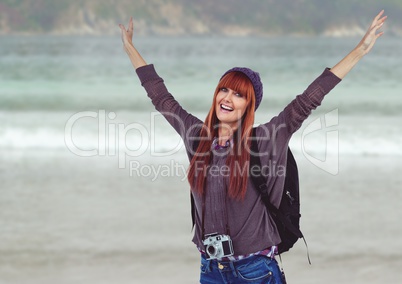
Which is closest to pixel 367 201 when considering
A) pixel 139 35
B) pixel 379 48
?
pixel 379 48

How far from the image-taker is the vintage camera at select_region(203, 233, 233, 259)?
220 cm

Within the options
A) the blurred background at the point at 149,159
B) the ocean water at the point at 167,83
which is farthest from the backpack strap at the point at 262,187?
the ocean water at the point at 167,83

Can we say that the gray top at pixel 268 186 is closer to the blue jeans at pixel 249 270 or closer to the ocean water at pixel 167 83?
the blue jeans at pixel 249 270

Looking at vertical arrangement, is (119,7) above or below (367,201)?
above

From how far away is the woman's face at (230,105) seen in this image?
7.41 ft

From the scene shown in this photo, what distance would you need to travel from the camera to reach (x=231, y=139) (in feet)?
7.47

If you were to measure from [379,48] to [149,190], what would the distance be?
53.7ft

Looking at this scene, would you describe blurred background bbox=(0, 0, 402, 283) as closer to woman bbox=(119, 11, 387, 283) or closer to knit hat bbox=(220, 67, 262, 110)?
woman bbox=(119, 11, 387, 283)

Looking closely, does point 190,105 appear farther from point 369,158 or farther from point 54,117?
point 369,158

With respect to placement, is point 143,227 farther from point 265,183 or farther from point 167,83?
point 167,83

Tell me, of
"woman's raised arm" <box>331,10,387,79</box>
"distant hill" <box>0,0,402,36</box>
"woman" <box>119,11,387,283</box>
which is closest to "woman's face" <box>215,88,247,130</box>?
"woman" <box>119,11,387,283</box>

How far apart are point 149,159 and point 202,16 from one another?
21.3m

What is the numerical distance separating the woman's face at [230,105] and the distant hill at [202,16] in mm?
26195

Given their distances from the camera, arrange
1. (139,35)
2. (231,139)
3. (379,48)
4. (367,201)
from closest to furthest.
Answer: (231,139), (367,201), (379,48), (139,35)
